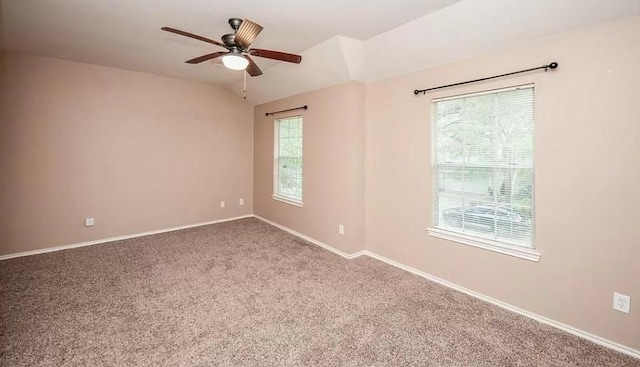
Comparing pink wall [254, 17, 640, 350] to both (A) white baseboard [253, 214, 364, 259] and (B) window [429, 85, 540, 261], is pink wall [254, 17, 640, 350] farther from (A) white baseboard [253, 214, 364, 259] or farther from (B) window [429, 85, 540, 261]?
(A) white baseboard [253, 214, 364, 259]

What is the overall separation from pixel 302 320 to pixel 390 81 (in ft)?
9.06

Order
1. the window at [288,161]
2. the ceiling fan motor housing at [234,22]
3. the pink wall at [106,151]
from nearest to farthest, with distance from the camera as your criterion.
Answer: the ceiling fan motor housing at [234,22] → the pink wall at [106,151] → the window at [288,161]

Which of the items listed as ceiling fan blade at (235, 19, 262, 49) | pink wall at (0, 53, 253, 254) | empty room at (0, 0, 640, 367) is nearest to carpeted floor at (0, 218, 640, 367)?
empty room at (0, 0, 640, 367)

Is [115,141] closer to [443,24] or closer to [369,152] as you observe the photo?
[369,152]

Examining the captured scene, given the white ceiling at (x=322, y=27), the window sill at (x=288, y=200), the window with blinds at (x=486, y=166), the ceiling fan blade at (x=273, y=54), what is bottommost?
the window sill at (x=288, y=200)

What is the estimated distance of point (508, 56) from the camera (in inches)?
94.9

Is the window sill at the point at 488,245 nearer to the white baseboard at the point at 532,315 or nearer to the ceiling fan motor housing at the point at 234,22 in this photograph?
the white baseboard at the point at 532,315

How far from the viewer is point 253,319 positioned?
7.45 feet

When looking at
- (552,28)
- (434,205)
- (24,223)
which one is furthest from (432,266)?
(24,223)

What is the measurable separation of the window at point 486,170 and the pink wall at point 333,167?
3.23 ft

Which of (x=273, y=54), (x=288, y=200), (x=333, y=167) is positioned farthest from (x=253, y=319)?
(x=288, y=200)

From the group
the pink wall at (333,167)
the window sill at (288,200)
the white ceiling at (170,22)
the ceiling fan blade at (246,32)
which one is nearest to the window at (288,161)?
the window sill at (288,200)

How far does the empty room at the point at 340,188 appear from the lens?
1.96 metres

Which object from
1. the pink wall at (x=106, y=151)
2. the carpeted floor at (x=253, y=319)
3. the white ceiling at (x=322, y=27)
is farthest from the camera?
the pink wall at (x=106, y=151)
